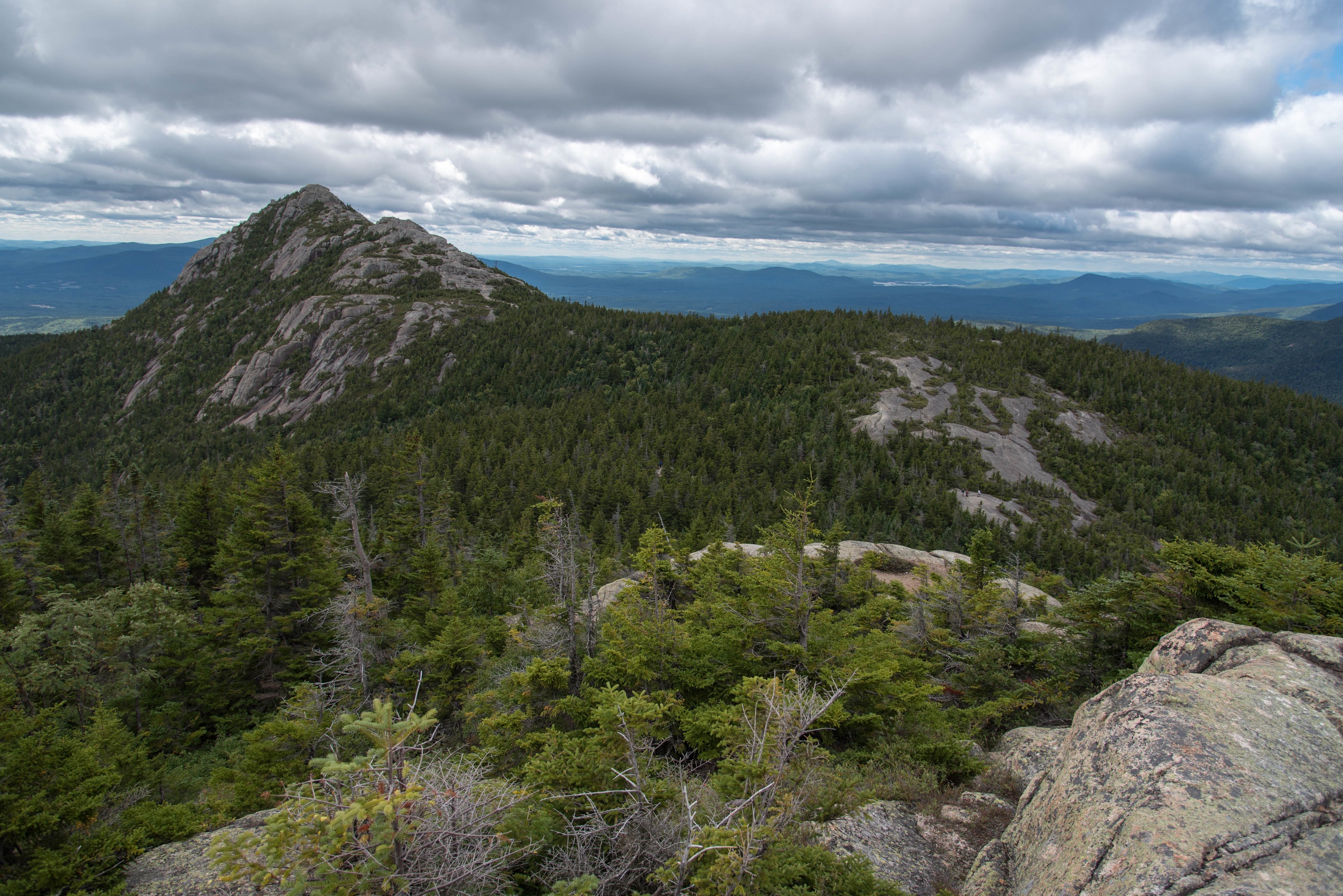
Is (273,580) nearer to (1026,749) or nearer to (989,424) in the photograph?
(1026,749)

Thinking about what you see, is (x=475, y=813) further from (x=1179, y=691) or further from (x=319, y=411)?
(x=319, y=411)

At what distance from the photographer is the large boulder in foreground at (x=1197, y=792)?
6914mm

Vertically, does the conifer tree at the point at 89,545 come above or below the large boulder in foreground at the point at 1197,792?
below

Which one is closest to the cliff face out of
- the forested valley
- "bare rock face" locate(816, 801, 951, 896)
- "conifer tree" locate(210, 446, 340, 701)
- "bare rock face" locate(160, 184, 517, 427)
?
"bare rock face" locate(160, 184, 517, 427)

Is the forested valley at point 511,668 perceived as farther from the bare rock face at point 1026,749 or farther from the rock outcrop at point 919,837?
the bare rock face at point 1026,749

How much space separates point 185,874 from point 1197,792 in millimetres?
17298

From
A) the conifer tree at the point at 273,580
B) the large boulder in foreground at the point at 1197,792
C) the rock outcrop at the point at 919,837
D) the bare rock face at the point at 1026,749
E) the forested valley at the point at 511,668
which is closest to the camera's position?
the large boulder in foreground at the point at 1197,792

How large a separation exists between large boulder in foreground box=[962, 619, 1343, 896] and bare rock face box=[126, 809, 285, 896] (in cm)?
1259

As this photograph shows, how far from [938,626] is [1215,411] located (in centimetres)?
16815

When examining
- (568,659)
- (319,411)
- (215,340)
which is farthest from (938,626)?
(215,340)

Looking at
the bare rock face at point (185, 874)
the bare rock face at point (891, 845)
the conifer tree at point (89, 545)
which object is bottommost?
the conifer tree at point (89, 545)

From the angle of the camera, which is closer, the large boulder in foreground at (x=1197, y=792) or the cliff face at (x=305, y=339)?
the large boulder in foreground at (x=1197, y=792)

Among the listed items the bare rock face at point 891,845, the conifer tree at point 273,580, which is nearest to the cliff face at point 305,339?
the conifer tree at point 273,580

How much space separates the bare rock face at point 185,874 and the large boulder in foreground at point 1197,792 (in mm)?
12590
